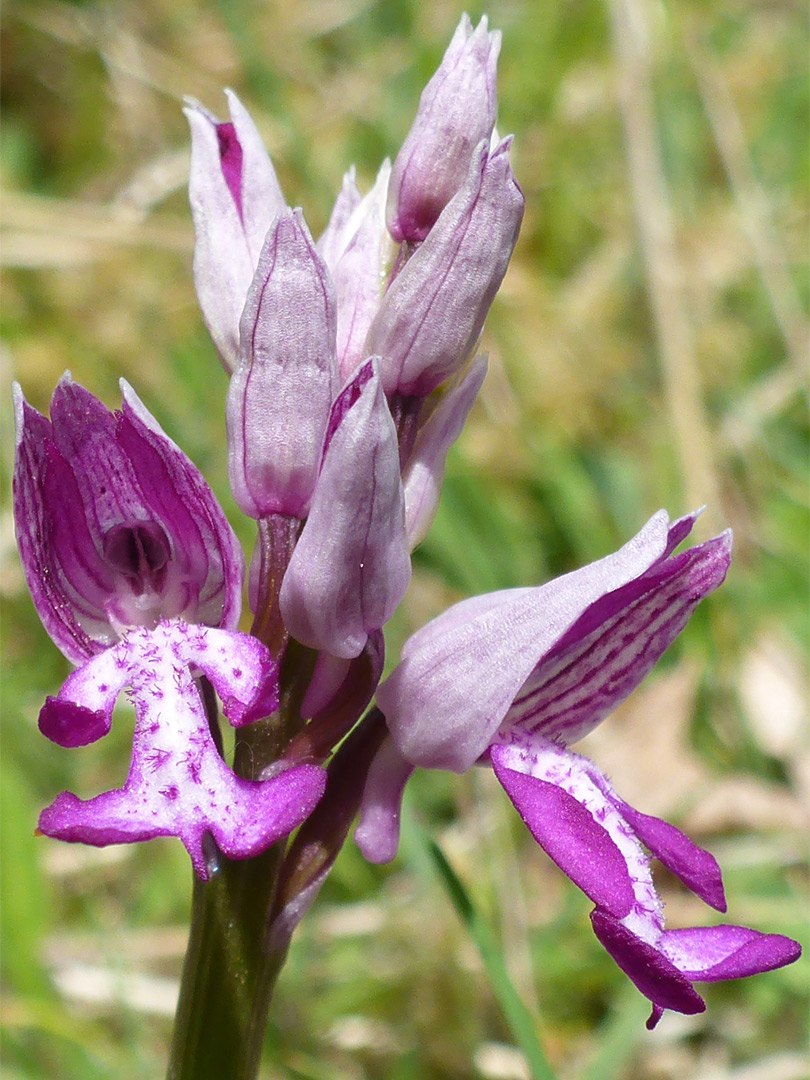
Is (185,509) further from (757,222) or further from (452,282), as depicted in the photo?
(757,222)

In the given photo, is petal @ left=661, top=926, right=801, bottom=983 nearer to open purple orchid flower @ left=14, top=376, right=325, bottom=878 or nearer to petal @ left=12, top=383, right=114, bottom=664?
open purple orchid flower @ left=14, top=376, right=325, bottom=878

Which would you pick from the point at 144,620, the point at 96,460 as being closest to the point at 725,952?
the point at 144,620

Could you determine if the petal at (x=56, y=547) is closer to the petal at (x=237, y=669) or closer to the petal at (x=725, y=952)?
the petal at (x=237, y=669)

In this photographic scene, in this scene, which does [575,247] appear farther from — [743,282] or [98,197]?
[98,197]

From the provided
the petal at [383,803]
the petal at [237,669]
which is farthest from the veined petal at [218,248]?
the petal at [383,803]

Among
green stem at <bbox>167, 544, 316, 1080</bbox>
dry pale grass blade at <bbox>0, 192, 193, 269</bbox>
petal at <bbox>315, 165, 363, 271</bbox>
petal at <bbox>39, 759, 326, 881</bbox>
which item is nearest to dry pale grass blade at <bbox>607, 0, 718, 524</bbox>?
dry pale grass blade at <bbox>0, 192, 193, 269</bbox>

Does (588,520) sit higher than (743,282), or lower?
lower

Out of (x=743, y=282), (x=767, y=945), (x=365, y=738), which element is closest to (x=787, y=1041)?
(x=767, y=945)
